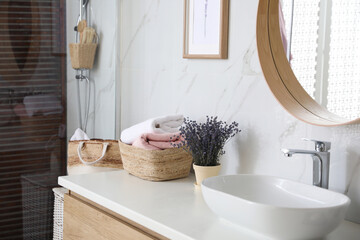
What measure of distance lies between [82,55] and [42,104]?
0.31m

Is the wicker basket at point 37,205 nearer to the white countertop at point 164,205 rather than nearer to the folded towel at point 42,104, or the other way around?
the folded towel at point 42,104

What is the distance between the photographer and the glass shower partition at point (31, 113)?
224 centimetres

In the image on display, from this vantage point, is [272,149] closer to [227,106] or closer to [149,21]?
[227,106]

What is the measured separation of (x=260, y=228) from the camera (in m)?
1.28

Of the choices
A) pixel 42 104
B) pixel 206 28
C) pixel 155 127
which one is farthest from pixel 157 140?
pixel 42 104

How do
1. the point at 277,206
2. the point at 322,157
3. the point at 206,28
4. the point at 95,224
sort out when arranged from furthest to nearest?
the point at 206,28 → the point at 95,224 → the point at 322,157 → the point at 277,206

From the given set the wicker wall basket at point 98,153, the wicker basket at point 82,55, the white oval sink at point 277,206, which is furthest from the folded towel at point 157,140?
the wicker basket at point 82,55

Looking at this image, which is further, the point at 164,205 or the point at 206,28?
the point at 206,28

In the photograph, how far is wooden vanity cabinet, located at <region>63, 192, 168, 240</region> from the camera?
157cm

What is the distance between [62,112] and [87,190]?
0.69 metres

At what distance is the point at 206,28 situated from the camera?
81.0 inches

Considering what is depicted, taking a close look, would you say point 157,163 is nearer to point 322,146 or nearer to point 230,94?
point 230,94

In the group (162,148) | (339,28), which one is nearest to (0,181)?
(162,148)

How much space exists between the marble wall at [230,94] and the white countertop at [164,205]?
0.73ft
